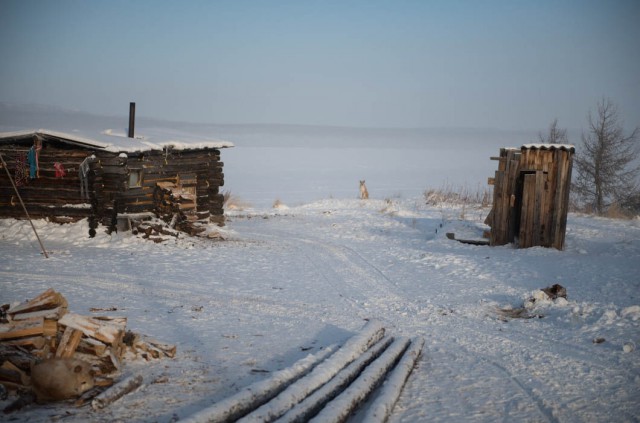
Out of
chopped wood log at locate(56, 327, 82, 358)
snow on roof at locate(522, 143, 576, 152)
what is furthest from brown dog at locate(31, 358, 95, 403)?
snow on roof at locate(522, 143, 576, 152)

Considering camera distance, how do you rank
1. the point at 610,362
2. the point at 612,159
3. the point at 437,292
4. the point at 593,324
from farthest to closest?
the point at 612,159
the point at 437,292
the point at 593,324
the point at 610,362

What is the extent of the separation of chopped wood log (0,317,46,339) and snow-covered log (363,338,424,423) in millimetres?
3999

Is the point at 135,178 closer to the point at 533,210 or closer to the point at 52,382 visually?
the point at 52,382

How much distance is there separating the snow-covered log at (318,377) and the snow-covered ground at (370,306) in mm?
640

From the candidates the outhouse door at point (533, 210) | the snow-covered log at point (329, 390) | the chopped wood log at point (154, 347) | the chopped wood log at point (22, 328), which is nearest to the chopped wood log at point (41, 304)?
the chopped wood log at point (22, 328)

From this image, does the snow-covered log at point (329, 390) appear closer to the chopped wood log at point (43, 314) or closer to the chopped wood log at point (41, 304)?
the chopped wood log at point (43, 314)

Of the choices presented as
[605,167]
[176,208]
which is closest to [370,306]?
[176,208]

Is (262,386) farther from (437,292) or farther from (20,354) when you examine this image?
(437,292)

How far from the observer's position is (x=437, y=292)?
10812 millimetres

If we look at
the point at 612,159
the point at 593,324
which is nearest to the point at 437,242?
the point at 593,324

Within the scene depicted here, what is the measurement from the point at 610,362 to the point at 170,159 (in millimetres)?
14819

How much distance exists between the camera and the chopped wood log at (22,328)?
5.82 metres

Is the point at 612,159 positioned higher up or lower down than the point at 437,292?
higher up

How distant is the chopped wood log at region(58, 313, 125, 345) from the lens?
20.0ft
